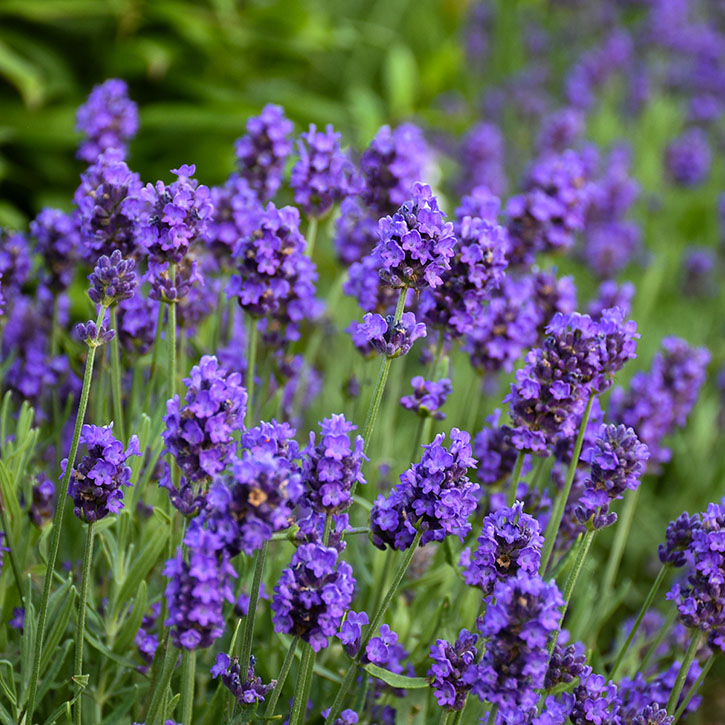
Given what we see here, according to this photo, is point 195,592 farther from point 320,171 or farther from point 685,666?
point 320,171

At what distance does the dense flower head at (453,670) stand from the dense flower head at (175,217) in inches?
36.5

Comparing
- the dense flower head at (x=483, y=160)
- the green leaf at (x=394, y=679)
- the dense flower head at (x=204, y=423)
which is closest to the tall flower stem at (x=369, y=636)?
the green leaf at (x=394, y=679)

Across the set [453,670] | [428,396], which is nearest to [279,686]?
[453,670]

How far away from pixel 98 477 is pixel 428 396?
82cm

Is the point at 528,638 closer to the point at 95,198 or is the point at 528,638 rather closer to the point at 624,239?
the point at 95,198

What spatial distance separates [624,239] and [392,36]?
3.52m

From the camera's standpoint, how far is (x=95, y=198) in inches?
79.8

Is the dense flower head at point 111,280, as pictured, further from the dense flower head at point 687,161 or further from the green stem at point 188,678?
the dense flower head at point 687,161

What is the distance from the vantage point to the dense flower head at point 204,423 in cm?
146

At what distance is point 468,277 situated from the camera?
203cm

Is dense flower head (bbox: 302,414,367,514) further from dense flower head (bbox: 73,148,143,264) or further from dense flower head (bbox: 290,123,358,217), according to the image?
dense flower head (bbox: 290,123,358,217)

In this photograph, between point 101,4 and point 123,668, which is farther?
point 101,4

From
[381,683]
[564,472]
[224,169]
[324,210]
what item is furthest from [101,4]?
[381,683]

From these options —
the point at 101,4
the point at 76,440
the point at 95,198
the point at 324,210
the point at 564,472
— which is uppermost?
the point at 101,4
